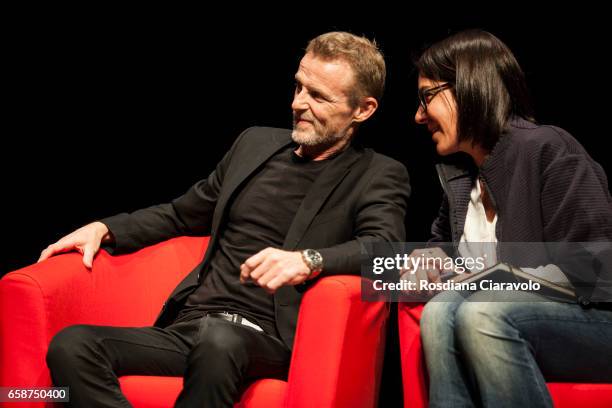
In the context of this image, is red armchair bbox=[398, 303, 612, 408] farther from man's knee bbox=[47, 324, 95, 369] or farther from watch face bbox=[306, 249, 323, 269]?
man's knee bbox=[47, 324, 95, 369]

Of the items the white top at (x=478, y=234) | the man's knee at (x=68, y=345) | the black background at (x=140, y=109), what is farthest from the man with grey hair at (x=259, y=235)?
the black background at (x=140, y=109)

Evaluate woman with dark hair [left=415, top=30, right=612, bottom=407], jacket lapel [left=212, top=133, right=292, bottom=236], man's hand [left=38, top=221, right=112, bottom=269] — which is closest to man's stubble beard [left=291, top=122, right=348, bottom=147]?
jacket lapel [left=212, top=133, right=292, bottom=236]

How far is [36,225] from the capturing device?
10.6ft

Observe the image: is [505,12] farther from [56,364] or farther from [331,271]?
[56,364]

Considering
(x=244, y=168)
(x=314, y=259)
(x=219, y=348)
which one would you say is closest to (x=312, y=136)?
(x=244, y=168)

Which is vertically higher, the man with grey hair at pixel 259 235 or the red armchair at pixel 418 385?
the man with grey hair at pixel 259 235

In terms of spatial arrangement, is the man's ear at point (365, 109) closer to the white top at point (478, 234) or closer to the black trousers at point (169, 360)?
the white top at point (478, 234)

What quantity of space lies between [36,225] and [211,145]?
2.65 ft

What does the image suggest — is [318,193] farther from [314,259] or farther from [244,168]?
[314,259]

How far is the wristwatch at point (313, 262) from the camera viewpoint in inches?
78.5

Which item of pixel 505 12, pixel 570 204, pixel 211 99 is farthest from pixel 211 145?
pixel 570 204

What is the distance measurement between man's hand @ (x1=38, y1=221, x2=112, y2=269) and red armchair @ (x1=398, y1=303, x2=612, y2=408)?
0.91 meters

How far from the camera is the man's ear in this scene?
248 centimetres

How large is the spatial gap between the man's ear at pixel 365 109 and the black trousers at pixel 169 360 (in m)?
0.77
